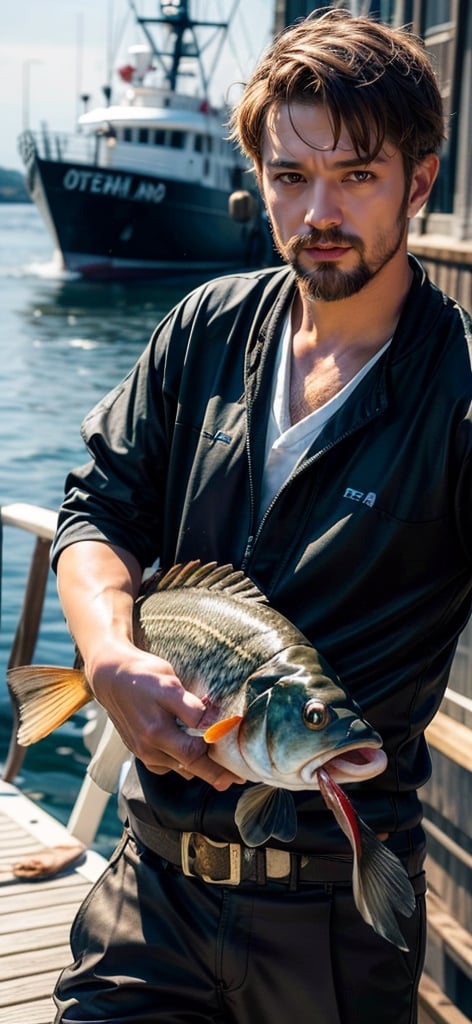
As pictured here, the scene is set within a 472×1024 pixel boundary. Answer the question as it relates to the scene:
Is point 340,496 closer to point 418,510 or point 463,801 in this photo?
point 418,510

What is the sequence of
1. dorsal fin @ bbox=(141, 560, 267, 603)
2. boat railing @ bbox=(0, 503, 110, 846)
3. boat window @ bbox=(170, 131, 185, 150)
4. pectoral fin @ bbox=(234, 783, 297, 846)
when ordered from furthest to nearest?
boat window @ bbox=(170, 131, 185, 150) → boat railing @ bbox=(0, 503, 110, 846) → dorsal fin @ bbox=(141, 560, 267, 603) → pectoral fin @ bbox=(234, 783, 297, 846)

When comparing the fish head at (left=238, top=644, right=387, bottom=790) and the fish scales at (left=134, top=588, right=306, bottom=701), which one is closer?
the fish head at (left=238, top=644, right=387, bottom=790)

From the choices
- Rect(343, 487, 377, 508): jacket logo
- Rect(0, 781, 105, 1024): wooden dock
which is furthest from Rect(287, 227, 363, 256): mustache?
Rect(0, 781, 105, 1024): wooden dock

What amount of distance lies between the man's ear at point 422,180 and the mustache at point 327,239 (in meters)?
0.14

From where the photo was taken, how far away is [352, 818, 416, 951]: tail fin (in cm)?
172

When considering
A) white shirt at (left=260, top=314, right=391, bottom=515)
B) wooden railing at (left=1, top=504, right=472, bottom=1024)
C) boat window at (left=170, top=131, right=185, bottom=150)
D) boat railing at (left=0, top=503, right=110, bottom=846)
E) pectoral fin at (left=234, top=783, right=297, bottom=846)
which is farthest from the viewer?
boat window at (left=170, top=131, right=185, bottom=150)

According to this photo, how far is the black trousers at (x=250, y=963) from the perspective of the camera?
2006 mm

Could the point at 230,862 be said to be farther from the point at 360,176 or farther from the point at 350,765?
the point at 360,176

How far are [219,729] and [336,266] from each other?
2.33 feet

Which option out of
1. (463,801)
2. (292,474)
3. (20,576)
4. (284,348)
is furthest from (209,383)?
(20,576)

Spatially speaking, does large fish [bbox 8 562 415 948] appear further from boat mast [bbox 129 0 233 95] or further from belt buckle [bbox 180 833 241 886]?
boat mast [bbox 129 0 233 95]

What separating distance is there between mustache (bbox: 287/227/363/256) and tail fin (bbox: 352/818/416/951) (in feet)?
2.67

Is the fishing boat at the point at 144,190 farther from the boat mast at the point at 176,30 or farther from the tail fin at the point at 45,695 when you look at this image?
the tail fin at the point at 45,695

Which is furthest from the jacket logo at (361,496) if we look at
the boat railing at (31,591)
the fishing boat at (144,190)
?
the fishing boat at (144,190)
